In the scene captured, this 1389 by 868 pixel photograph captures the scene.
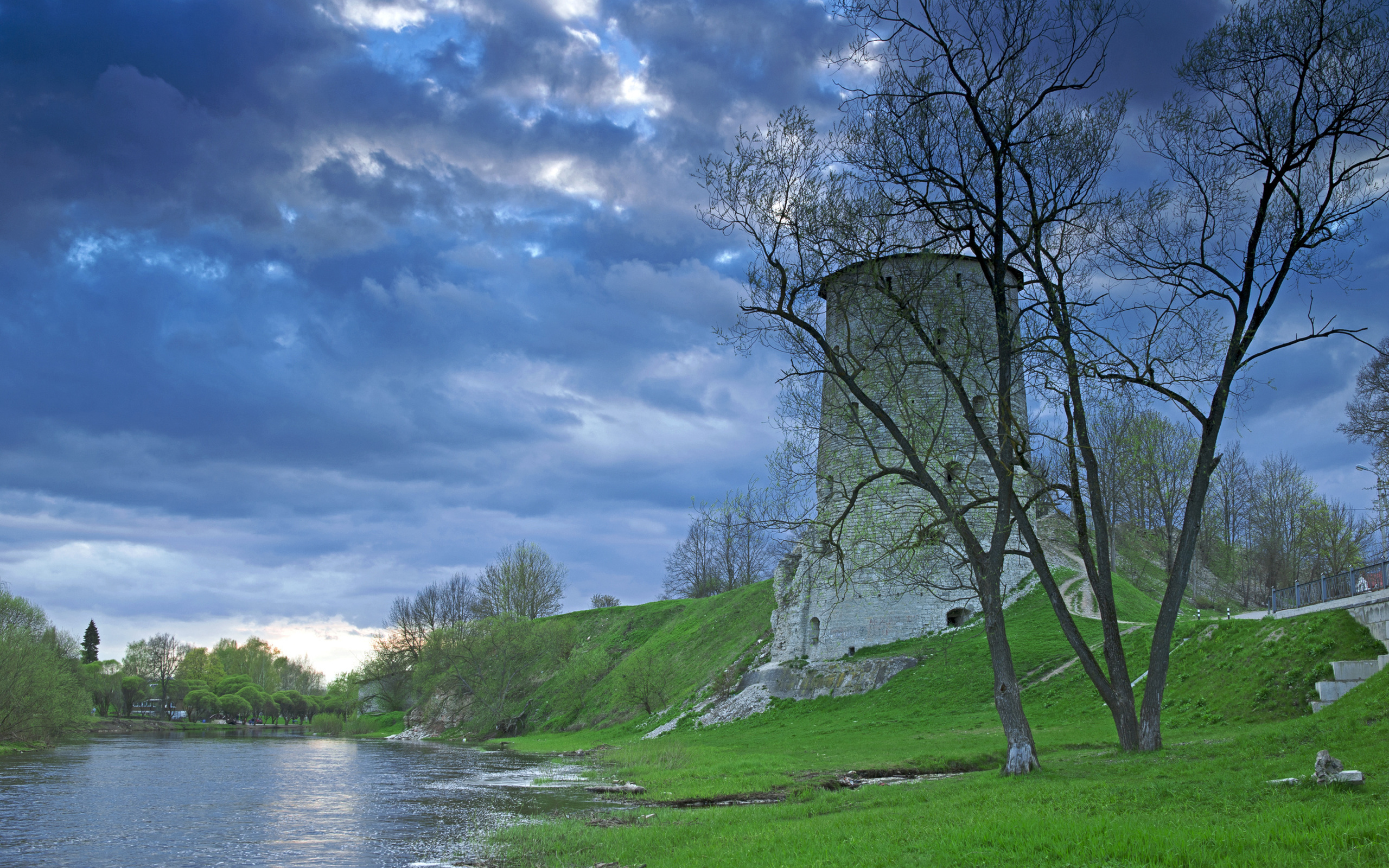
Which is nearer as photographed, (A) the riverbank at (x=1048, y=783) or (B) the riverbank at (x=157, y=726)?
(A) the riverbank at (x=1048, y=783)

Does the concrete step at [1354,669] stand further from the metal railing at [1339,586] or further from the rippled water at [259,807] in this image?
the rippled water at [259,807]

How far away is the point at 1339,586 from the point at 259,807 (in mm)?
26913

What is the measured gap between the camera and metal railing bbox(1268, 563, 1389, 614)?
19.8 metres

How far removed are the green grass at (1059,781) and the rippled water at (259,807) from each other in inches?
98.8

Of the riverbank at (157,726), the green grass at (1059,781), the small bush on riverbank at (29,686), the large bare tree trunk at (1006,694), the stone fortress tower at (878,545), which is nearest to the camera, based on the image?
the green grass at (1059,781)

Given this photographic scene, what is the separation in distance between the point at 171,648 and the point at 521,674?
73345mm

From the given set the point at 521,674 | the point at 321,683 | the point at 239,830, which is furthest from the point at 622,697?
the point at 321,683

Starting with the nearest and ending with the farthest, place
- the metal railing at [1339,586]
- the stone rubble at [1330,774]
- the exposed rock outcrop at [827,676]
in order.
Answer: the stone rubble at [1330,774] < the metal railing at [1339,586] < the exposed rock outcrop at [827,676]

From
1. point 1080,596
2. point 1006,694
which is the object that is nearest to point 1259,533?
point 1080,596

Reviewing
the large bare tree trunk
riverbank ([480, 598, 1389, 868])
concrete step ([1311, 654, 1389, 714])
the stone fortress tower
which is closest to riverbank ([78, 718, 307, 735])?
the stone fortress tower

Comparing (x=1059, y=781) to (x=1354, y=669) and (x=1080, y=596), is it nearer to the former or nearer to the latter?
(x=1354, y=669)

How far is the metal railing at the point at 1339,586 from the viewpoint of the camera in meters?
19.8

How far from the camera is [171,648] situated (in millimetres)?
108500

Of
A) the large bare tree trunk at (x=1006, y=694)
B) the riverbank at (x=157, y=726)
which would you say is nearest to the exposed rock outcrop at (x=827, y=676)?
the large bare tree trunk at (x=1006, y=694)
